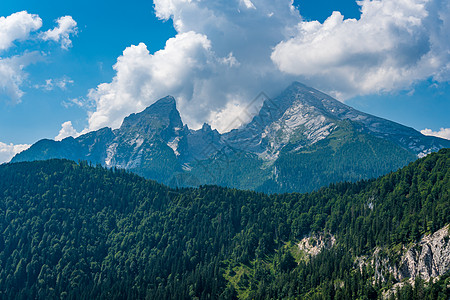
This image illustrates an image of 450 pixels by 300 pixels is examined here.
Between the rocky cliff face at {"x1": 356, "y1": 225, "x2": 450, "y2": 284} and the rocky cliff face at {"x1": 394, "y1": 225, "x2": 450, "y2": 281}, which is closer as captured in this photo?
the rocky cliff face at {"x1": 394, "y1": 225, "x2": 450, "y2": 281}

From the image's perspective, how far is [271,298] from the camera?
195 metres

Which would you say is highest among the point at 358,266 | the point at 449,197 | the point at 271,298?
the point at 449,197

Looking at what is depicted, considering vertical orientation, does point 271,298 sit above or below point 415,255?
below

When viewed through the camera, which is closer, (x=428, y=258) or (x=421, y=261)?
(x=428, y=258)

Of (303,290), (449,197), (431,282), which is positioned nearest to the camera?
(431,282)

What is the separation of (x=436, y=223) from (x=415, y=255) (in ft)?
58.0

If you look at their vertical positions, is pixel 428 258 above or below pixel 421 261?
above

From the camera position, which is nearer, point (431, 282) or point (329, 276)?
point (431, 282)

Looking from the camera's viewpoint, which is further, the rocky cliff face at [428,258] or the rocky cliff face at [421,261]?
the rocky cliff face at [421,261]

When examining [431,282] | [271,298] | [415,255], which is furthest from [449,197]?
[271,298]

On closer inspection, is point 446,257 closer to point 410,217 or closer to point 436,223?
point 436,223

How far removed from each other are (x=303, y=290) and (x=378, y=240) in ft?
156

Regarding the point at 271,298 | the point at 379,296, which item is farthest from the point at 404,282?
the point at 271,298

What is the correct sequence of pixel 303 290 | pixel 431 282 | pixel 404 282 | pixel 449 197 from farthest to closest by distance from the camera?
pixel 303 290, pixel 449 197, pixel 404 282, pixel 431 282
